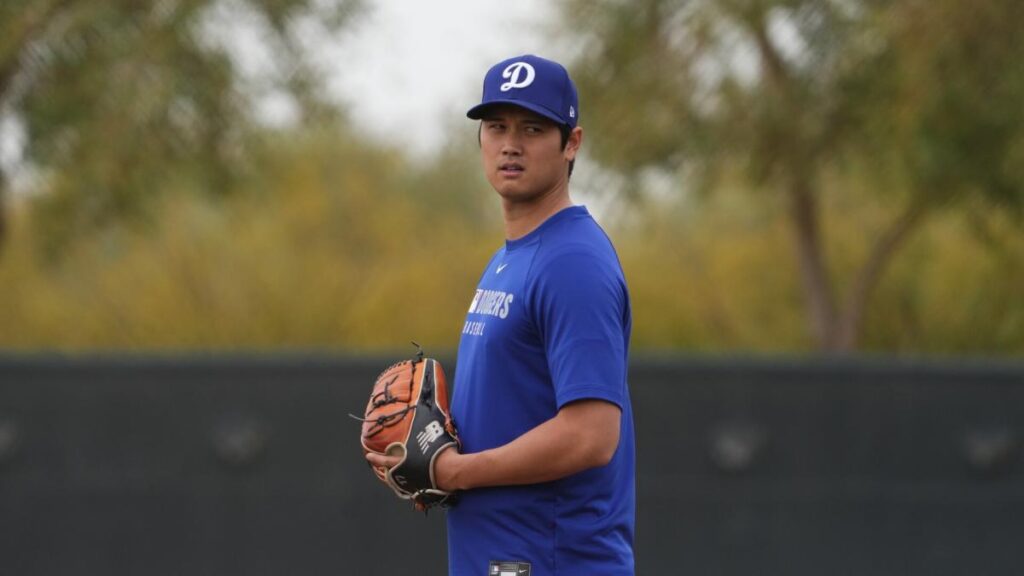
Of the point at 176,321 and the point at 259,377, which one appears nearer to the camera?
the point at 259,377

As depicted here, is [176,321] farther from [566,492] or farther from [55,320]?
[566,492]

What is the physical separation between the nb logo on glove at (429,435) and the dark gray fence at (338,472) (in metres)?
4.57

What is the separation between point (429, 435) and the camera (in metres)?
3.03

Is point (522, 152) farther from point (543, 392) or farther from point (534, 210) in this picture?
point (543, 392)

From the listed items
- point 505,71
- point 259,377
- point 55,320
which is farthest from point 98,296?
point 505,71

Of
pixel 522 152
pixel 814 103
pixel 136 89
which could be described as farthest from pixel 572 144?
pixel 814 103

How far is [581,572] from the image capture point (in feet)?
9.66

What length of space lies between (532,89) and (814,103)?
313 inches

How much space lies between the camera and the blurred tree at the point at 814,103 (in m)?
8.91

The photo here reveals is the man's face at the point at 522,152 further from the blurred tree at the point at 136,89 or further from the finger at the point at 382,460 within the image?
the blurred tree at the point at 136,89

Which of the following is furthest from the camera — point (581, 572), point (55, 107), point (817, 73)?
point (817, 73)

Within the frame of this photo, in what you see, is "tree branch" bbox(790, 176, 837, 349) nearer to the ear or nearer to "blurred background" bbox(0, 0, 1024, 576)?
"blurred background" bbox(0, 0, 1024, 576)

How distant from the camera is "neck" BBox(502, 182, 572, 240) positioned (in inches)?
120

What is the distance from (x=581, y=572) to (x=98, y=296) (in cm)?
1245
